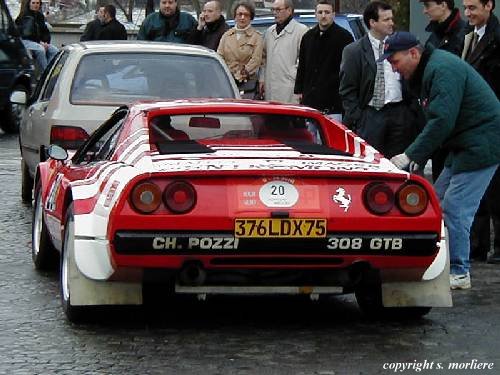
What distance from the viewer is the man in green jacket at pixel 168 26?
16750 mm

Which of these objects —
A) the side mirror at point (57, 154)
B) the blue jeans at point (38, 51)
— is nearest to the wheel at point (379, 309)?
the side mirror at point (57, 154)

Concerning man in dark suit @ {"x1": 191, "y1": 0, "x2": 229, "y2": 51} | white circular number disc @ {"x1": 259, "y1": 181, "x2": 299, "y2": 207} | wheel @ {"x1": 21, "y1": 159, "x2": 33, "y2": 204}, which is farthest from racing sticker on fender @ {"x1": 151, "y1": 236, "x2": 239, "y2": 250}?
man in dark suit @ {"x1": 191, "y1": 0, "x2": 229, "y2": 51}

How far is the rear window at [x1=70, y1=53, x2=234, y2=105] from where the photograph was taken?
39.9 feet

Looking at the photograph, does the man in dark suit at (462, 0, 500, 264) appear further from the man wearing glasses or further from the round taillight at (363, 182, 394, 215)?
the man wearing glasses

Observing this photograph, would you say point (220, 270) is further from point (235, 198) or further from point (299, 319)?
point (299, 319)

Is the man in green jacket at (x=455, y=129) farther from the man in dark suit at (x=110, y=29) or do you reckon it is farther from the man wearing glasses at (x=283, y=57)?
the man in dark suit at (x=110, y=29)

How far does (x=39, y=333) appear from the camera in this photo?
7.71 metres

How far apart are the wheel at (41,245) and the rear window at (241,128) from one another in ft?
4.71

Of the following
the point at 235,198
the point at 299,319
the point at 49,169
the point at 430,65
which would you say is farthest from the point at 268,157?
the point at 49,169

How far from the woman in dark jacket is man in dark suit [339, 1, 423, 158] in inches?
601

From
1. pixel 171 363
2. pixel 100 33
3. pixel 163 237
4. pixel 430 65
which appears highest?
pixel 430 65

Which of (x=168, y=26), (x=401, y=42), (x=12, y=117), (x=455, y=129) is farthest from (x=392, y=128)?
(x=12, y=117)

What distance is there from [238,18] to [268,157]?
7.94 metres

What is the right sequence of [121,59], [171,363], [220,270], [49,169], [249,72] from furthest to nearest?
→ [249,72] < [121,59] < [49,169] < [220,270] < [171,363]
